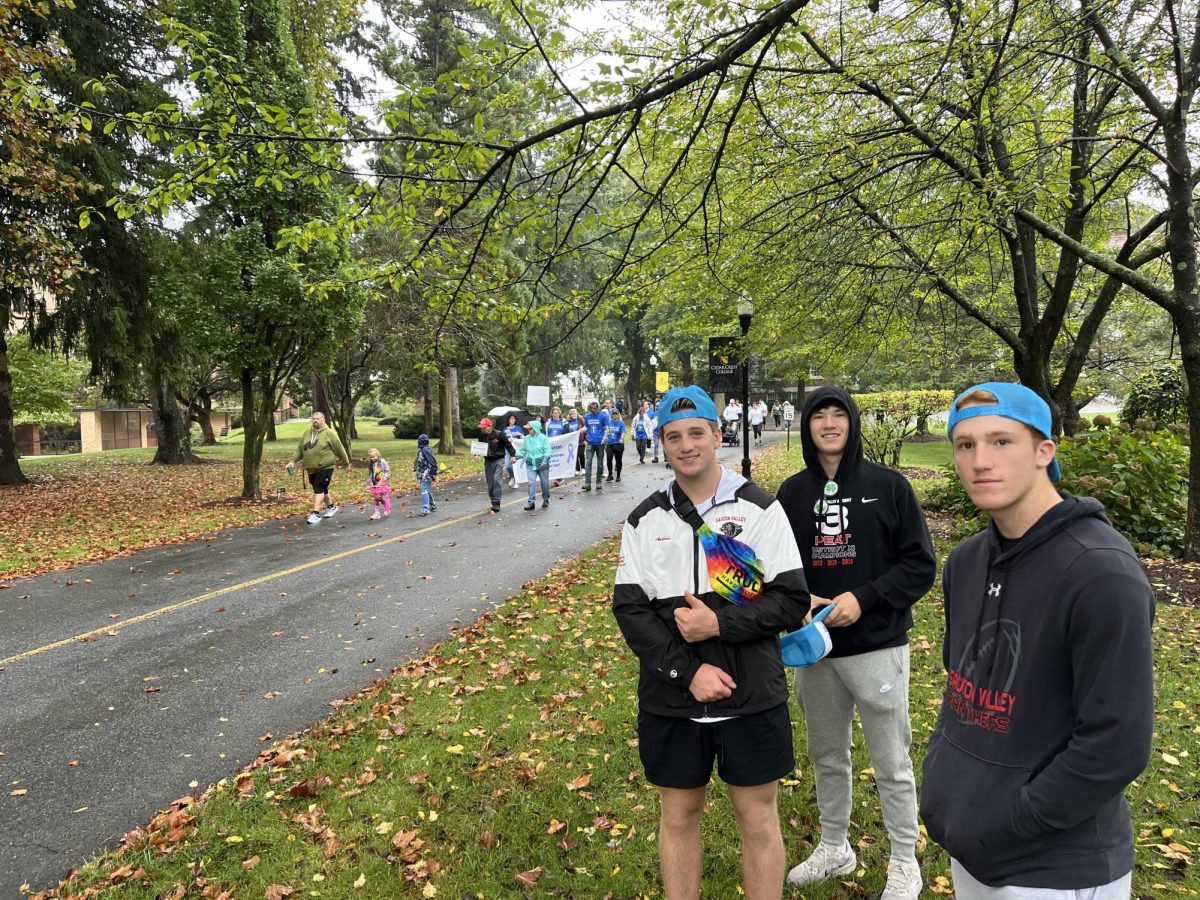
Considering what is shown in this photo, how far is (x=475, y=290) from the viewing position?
5078mm

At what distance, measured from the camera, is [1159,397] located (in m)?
13.3

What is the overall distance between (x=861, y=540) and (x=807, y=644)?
1.97 ft

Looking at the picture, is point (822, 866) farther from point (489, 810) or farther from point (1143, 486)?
point (1143, 486)

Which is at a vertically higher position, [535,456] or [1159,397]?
[1159,397]

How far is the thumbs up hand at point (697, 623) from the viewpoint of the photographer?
2.29 m

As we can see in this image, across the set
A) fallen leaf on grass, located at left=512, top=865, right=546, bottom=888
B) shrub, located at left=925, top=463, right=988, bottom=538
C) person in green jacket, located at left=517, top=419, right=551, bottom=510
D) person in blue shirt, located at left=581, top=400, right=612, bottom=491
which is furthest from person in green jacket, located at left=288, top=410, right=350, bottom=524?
shrub, located at left=925, top=463, right=988, bottom=538

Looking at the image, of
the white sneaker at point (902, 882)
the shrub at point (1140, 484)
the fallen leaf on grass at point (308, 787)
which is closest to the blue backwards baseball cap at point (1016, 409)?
the white sneaker at point (902, 882)

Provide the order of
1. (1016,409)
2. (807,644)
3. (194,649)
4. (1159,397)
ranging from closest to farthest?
(1016,409), (807,644), (194,649), (1159,397)

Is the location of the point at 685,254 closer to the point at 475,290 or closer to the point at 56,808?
the point at 475,290

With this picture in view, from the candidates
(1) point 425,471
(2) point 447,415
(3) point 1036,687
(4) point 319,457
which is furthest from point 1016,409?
(2) point 447,415

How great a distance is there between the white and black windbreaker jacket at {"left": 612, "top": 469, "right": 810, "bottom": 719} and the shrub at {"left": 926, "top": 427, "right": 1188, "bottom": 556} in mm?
8280

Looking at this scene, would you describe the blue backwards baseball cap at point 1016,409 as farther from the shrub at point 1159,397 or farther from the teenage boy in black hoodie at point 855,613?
the shrub at point 1159,397

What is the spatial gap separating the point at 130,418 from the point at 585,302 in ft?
174

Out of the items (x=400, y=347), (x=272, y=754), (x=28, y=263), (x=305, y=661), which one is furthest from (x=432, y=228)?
→ (x=400, y=347)
